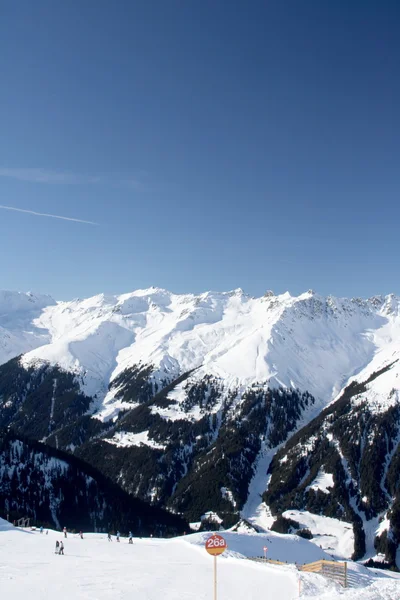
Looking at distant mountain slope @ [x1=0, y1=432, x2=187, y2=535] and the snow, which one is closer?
distant mountain slope @ [x1=0, y1=432, x2=187, y2=535]

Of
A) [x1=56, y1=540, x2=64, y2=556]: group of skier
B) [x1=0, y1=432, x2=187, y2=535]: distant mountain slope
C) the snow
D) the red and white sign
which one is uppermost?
the red and white sign

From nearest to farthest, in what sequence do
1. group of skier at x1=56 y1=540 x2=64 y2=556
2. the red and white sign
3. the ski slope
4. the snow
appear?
the red and white sign < the ski slope < group of skier at x1=56 y1=540 x2=64 y2=556 < the snow

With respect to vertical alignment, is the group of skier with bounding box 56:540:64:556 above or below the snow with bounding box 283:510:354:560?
above

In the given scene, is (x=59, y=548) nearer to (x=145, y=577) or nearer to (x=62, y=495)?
(x=145, y=577)

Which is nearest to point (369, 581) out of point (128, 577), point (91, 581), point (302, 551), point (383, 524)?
point (128, 577)

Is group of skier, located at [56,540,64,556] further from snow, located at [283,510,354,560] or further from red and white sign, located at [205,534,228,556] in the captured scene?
snow, located at [283,510,354,560]

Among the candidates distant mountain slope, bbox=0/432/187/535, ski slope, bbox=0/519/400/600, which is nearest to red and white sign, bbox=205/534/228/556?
ski slope, bbox=0/519/400/600

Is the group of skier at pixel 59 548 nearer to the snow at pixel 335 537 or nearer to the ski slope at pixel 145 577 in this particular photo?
the ski slope at pixel 145 577

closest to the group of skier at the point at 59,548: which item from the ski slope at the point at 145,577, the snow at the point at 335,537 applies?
the ski slope at the point at 145,577

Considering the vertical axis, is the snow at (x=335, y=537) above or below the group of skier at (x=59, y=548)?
below
